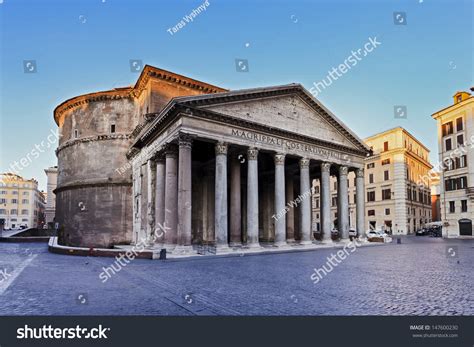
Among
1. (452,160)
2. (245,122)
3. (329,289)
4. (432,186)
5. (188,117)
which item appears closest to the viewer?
(329,289)

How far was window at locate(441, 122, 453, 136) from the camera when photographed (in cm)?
4059

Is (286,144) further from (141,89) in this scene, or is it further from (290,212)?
(141,89)

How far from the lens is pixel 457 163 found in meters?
39.4

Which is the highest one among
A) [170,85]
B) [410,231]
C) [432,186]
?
[170,85]

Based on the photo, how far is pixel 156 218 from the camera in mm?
23531

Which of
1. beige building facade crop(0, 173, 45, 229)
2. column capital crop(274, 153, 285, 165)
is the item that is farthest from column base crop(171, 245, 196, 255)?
beige building facade crop(0, 173, 45, 229)

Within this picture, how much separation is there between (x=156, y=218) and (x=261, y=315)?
17.7 metres

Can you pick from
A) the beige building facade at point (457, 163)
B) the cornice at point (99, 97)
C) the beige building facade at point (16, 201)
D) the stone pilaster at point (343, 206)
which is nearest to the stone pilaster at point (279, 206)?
the stone pilaster at point (343, 206)

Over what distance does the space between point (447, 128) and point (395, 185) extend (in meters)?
10.6

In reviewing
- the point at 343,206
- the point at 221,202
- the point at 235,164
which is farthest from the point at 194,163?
the point at 343,206

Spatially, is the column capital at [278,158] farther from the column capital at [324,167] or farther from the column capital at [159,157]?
the column capital at [159,157]
